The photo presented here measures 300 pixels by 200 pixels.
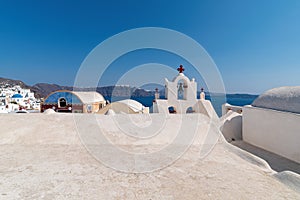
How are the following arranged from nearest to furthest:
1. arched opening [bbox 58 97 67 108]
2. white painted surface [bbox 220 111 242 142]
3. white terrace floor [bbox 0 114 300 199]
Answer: white terrace floor [bbox 0 114 300 199] → white painted surface [bbox 220 111 242 142] → arched opening [bbox 58 97 67 108]

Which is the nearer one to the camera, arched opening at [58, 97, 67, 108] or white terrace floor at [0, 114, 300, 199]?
white terrace floor at [0, 114, 300, 199]

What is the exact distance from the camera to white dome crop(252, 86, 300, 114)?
18.1 ft

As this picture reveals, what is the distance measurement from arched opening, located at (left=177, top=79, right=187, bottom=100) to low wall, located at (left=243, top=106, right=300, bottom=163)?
3580mm

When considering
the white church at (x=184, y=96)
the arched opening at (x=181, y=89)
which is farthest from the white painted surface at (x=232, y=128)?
the arched opening at (x=181, y=89)

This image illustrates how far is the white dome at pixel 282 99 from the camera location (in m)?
5.51

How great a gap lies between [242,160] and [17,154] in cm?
507

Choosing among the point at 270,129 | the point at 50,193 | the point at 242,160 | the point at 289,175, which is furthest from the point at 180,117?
the point at 50,193

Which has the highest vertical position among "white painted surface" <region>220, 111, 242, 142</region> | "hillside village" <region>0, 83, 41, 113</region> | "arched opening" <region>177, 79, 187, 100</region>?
"arched opening" <region>177, 79, 187, 100</region>

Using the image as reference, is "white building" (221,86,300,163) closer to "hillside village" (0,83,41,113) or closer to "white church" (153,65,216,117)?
"white church" (153,65,216,117)

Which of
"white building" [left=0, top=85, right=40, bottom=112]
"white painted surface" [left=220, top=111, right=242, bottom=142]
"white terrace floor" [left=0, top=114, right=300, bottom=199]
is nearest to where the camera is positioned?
"white terrace floor" [left=0, top=114, right=300, bottom=199]

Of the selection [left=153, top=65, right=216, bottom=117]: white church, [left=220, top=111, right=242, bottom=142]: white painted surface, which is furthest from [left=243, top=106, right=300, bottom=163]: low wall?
[left=153, top=65, right=216, bottom=117]: white church

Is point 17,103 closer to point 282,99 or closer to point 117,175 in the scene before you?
point 117,175

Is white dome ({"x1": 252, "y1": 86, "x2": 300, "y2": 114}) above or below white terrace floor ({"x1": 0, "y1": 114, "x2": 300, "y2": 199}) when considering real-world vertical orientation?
above

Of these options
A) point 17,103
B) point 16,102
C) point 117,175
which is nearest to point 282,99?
point 117,175
